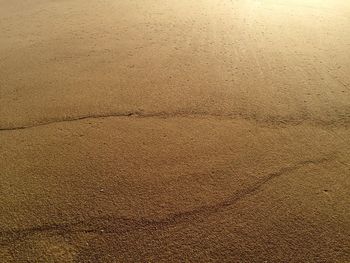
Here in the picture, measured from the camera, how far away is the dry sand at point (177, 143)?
6.12 ft

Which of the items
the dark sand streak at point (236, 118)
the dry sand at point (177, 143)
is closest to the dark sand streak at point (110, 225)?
the dry sand at point (177, 143)

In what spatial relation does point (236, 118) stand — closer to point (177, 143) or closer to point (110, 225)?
point (177, 143)

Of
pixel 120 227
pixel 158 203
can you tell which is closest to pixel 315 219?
pixel 158 203

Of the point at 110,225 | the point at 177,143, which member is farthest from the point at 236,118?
the point at 110,225

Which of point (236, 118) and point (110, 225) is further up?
point (236, 118)

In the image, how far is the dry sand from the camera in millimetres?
1865

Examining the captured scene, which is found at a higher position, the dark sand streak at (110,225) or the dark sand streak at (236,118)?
the dark sand streak at (236,118)

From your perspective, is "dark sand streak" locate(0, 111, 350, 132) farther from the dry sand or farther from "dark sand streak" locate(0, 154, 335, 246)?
"dark sand streak" locate(0, 154, 335, 246)

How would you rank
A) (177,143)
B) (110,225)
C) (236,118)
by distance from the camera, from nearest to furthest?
1. (110,225)
2. (177,143)
3. (236,118)

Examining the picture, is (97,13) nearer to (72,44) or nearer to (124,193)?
(72,44)

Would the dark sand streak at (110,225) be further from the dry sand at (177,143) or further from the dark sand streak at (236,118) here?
the dark sand streak at (236,118)

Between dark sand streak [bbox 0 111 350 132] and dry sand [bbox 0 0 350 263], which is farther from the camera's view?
dark sand streak [bbox 0 111 350 132]

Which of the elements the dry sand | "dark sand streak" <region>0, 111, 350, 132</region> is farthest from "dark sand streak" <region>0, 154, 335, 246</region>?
"dark sand streak" <region>0, 111, 350, 132</region>

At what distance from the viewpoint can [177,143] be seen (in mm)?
2523
